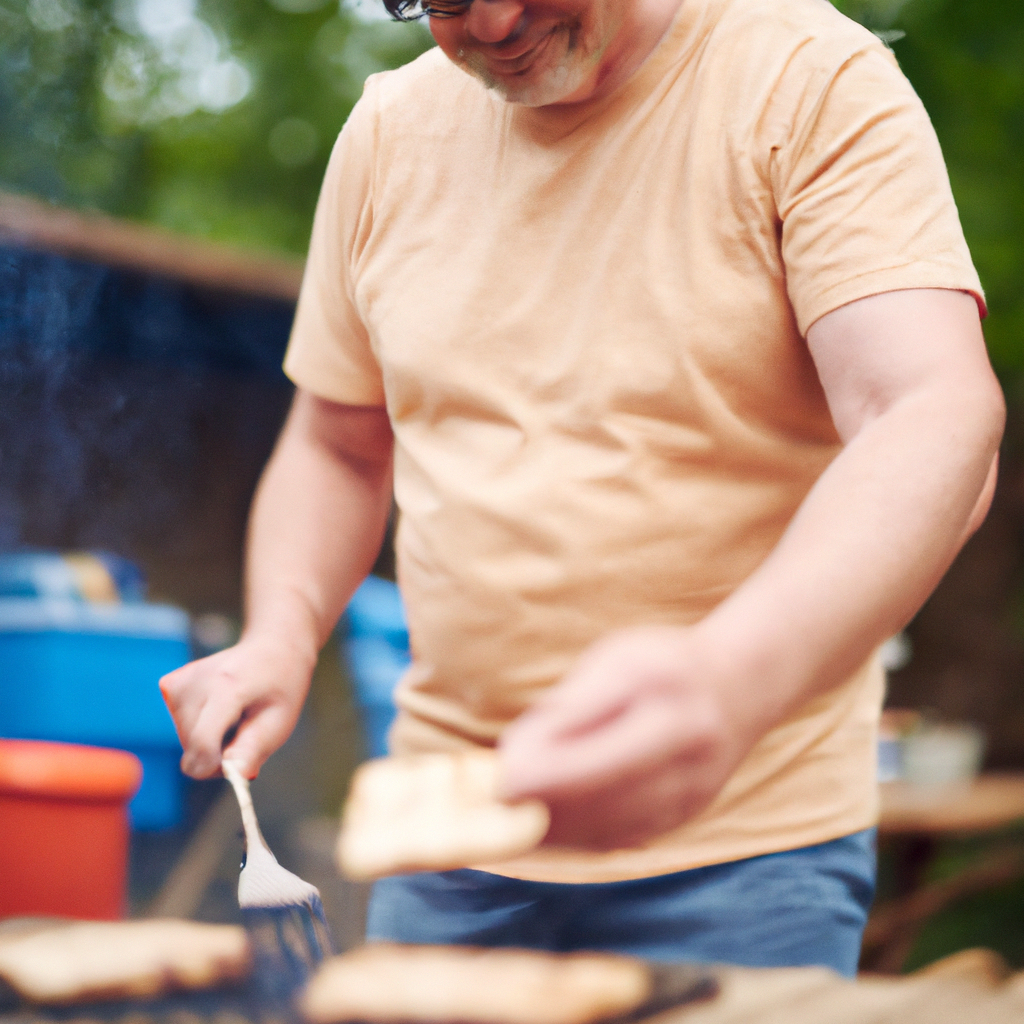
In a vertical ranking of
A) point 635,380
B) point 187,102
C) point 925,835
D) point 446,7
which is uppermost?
point 446,7

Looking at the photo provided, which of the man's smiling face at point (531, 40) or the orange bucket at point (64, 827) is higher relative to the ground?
the man's smiling face at point (531, 40)

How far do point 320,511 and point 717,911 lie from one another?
0.63 meters

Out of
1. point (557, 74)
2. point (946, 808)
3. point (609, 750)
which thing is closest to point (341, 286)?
point (557, 74)

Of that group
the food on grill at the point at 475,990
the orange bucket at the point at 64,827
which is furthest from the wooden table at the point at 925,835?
the food on grill at the point at 475,990

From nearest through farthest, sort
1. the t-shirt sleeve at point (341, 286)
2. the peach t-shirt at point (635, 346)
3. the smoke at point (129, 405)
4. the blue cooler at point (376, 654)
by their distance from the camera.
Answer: the peach t-shirt at point (635, 346) < the t-shirt sleeve at point (341, 286) < the smoke at point (129, 405) < the blue cooler at point (376, 654)

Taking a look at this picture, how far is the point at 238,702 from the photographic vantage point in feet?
3.70

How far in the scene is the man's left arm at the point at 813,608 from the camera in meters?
0.61

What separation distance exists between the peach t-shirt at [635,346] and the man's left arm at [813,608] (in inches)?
3.1

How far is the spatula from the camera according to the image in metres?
0.91

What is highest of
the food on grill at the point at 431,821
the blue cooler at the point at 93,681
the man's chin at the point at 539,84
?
the man's chin at the point at 539,84

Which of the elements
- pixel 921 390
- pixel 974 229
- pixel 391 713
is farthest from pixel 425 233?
pixel 974 229

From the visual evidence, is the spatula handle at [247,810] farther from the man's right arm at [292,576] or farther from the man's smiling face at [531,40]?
the man's smiling face at [531,40]

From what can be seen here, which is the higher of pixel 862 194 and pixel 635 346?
pixel 862 194

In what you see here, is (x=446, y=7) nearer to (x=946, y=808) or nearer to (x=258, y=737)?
(x=258, y=737)
